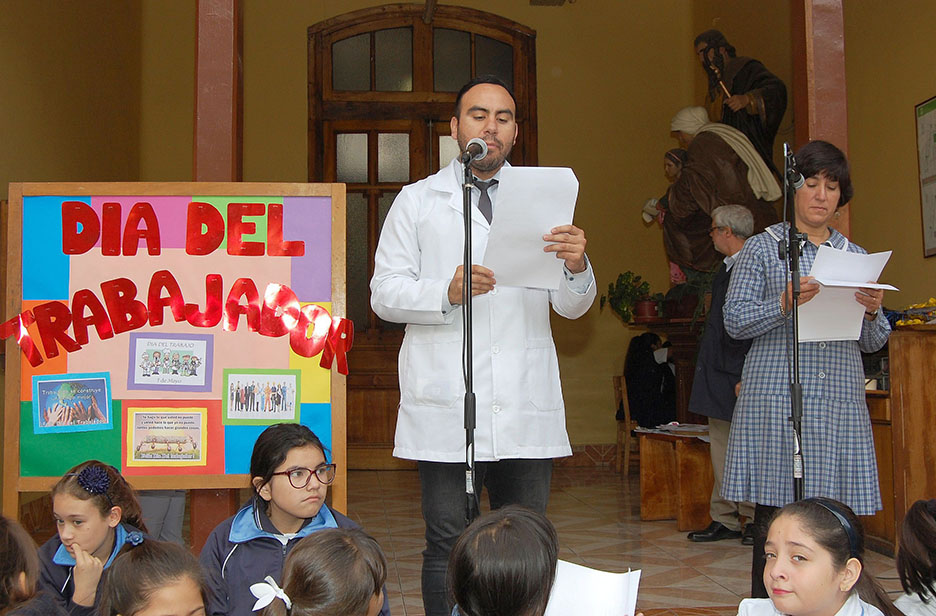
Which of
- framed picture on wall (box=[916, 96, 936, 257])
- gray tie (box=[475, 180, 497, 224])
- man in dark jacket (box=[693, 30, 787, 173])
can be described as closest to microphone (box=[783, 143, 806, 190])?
gray tie (box=[475, 180, 497, 224])

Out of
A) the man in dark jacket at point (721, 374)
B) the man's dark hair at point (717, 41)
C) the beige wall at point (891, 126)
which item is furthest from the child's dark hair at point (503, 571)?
the man's dark hair at point (717, 41)

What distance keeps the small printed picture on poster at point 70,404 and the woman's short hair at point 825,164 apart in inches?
83.2

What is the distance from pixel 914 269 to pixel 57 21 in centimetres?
514

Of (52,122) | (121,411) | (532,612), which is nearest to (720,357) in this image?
(121,411)

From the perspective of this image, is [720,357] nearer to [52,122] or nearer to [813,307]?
[813,307]

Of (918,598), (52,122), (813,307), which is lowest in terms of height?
(918,598)

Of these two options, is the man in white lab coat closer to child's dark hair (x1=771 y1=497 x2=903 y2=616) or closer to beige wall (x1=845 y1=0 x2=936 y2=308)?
child's dark hair (x1=771 y1=497 x2=903 y2=616)

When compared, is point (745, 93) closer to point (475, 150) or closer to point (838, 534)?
point (475, 150)

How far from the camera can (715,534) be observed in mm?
4863

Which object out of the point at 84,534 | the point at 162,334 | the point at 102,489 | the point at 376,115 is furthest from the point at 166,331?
the point at 376,115

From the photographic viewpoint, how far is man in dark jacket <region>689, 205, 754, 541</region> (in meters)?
4.57

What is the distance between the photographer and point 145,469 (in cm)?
285

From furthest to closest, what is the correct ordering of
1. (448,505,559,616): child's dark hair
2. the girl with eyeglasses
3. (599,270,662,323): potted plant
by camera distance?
(599,270,662,323): potted plant
the girl with eyeglasses
(448,505,559,616): child's dark hair

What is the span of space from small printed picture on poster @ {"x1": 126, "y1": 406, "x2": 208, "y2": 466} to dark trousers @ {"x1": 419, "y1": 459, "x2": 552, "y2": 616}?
31.5 inches
